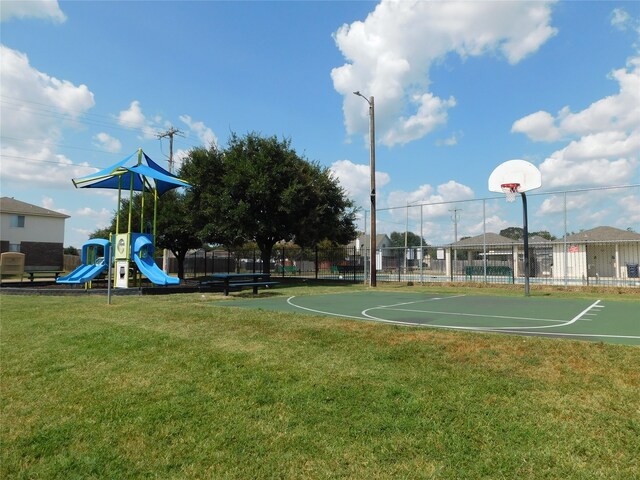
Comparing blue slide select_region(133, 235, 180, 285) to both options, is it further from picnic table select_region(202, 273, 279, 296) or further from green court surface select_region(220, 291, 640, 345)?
green court surface select_region(220, 291, 640, 345)

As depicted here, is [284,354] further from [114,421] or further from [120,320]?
[120,320]

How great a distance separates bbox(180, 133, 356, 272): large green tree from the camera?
22.0 metres

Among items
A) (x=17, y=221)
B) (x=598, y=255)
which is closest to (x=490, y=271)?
(x=598, y=255)

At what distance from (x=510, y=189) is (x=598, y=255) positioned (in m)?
7.05

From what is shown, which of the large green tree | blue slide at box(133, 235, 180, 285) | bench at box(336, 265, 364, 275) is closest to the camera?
blue slide at box(133, 235, 180, 285)

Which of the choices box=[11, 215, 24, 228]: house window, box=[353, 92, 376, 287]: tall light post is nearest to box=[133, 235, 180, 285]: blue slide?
box=[353, 92, 376, 287]: tall light post

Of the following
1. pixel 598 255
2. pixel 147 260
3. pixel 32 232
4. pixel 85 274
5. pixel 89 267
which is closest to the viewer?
pixel 147 260

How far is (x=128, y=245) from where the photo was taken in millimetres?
16391

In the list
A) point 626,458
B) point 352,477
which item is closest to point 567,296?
point 626,458

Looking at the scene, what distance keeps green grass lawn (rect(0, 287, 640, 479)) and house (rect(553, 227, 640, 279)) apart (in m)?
15.5

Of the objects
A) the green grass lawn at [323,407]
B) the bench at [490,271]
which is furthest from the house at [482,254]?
the green grass lawn at [323,407]

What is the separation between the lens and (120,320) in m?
8.23

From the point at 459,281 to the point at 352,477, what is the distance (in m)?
20.8

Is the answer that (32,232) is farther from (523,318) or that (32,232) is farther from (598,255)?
(598,255)
